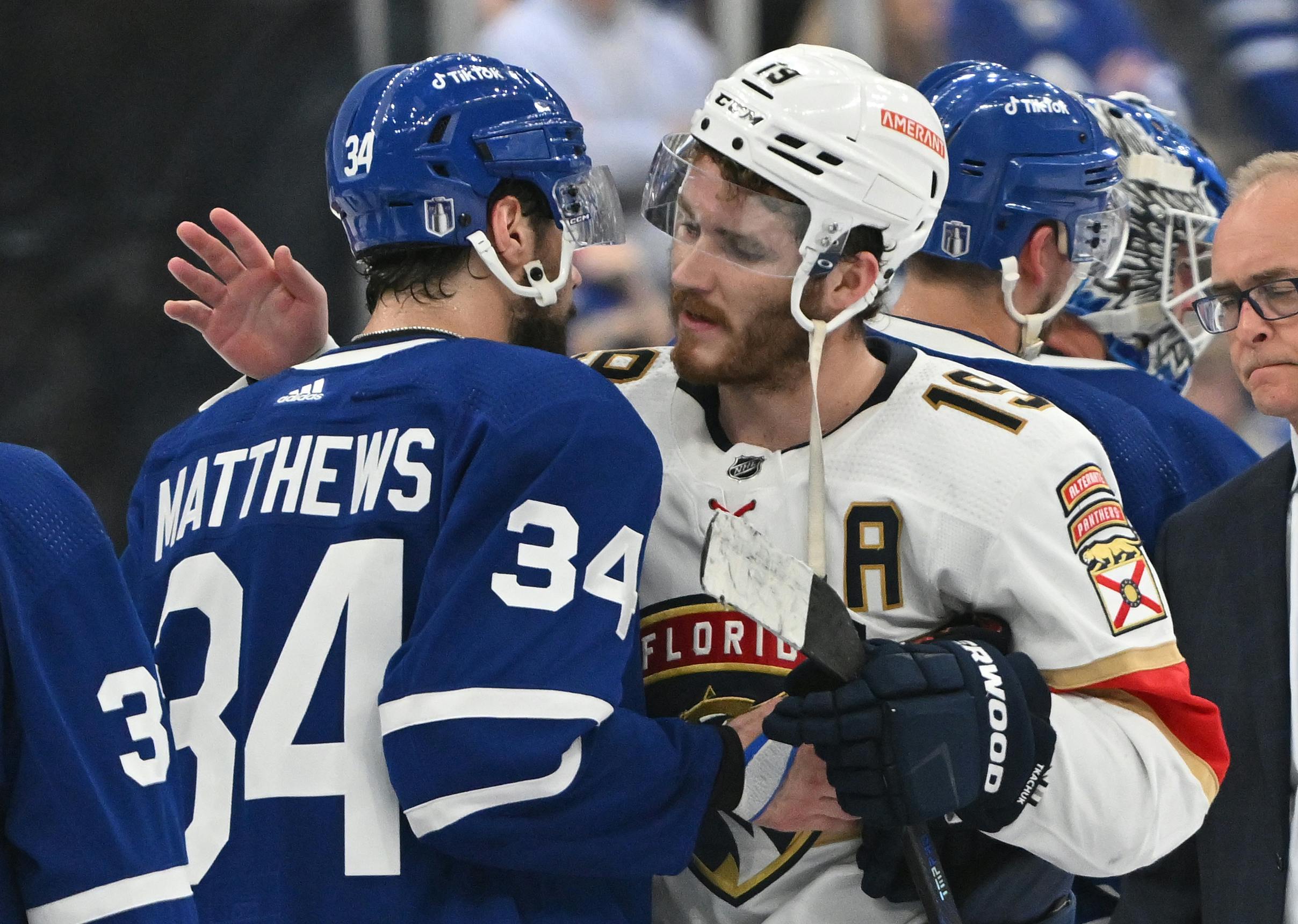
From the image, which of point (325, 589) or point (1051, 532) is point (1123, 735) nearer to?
point (1051, 532)

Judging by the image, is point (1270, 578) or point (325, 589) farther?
point (1270, 578)

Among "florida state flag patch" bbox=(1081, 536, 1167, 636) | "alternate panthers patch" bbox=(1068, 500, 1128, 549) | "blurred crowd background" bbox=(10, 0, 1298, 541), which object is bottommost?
"blurred crowd background" bbox=(10, 0, 1298, 541)

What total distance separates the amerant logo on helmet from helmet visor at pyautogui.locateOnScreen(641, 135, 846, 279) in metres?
0.76

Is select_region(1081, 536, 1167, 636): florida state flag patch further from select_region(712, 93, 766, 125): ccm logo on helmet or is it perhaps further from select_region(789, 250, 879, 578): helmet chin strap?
select_region(712, 93, 766, 125): ccm logo on helmet

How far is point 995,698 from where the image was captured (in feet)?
5.87

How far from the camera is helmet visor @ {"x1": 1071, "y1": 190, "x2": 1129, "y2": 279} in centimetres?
271

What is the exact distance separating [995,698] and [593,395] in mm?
545

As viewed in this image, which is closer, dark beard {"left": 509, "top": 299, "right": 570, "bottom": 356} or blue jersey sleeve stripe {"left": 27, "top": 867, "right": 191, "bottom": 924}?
blue jersey sleeve stripe {"left": 27, "top": 867, "right": 191, "bottom": 924}

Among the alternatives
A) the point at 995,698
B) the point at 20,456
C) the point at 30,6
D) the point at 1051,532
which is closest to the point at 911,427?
the point at 1051,532

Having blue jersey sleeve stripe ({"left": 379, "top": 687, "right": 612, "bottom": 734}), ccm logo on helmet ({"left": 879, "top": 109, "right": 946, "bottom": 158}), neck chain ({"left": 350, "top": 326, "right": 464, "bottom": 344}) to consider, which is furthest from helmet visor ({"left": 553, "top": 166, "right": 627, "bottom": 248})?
blue jersey sleeve stripe ({"left": 379, "top": 687, "right": 612, "bottom": 734})

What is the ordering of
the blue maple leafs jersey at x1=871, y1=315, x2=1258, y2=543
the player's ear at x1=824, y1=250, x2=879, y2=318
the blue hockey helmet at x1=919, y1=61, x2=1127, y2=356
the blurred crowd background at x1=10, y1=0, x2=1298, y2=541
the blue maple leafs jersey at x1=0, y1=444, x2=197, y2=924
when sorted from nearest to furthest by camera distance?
the blue maple leafs jersey at x1=0, y1=444, x2=197, y2=924 → the player's ear at x1=824, y1=250, x2=879, y2=318 → the blue maple leafs jersey at x1=871, y1=315, x2=1258, y2=543 → the blue hockey helmet at x1=919, y1=61, x2=1127, y2=356 → the blurred crowd background at x1=10, y1=0, x2=1298, y2=541

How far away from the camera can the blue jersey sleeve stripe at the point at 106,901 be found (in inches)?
50.3

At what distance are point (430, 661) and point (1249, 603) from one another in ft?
4.01

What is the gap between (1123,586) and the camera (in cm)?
194
